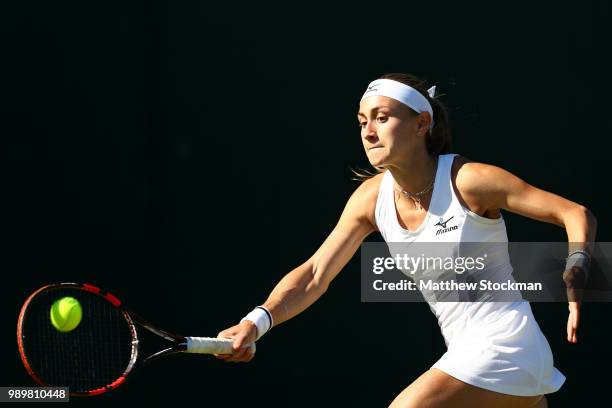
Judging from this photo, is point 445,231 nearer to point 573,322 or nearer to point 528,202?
point 528,202

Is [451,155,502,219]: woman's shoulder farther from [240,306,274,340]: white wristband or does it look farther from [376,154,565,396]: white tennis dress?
[240,306,274,340]: white wristband

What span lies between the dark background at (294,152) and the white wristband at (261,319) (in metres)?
1.55

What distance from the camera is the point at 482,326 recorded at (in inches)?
136

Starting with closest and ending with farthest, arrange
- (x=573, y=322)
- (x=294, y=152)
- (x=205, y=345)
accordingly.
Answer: (x=573, y=322) < (x=205, y=345) < (x=294, y=152)

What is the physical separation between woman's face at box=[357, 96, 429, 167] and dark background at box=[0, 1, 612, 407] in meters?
1.44

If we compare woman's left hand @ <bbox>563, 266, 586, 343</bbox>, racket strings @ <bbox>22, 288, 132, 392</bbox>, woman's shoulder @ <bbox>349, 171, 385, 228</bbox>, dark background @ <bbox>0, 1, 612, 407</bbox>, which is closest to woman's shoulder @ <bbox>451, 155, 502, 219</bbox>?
woman's shoulder @ <bbox>349, 171, 385, 228</bbox>

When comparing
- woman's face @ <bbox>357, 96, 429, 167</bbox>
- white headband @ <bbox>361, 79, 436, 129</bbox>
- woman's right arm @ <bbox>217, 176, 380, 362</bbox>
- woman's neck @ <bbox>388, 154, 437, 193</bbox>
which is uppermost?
white headband @ <bbox>361, 79, 436, 129</bbox>

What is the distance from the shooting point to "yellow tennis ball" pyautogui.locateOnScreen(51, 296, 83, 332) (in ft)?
11.4

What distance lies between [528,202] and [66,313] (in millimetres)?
1310

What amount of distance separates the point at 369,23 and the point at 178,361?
1.60 meters

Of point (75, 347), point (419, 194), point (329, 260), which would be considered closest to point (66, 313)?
point (75, 347)

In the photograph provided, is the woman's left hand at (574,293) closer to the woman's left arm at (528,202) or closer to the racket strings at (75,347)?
the woman's left arm at (528,202)

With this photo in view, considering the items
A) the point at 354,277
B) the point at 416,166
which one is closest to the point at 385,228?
the point at 416,166

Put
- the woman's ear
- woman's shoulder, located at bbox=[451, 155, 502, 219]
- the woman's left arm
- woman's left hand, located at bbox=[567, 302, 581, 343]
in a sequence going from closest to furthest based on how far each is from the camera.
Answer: woman's left hand, located at bbox=[567, 302, 581, 343]
the woman's left arm
woman's shoulder, located at bbox=[451, 155, 502, 219]
the woman's ear
